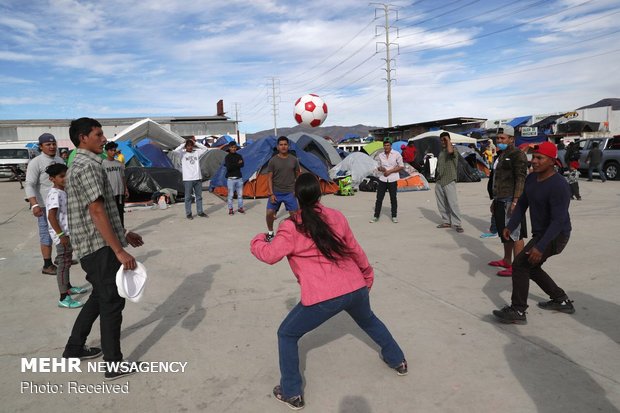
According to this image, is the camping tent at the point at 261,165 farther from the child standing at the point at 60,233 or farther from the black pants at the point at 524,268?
the black pants at the point at 524,268

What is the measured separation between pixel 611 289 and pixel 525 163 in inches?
67.7

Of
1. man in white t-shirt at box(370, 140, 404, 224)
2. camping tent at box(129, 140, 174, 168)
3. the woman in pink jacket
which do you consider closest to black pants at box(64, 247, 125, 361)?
the woman in pink jacket

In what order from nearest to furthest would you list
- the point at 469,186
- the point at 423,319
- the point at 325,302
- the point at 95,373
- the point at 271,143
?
A: the point at 325,302 < the point at 95,373 < the point at 423,319 < the point at 271,143 < the point at 469,186

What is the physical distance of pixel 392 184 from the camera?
28.3 ft

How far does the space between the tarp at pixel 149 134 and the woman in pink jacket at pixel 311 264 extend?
18666 millimetres

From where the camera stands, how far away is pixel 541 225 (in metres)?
3.69

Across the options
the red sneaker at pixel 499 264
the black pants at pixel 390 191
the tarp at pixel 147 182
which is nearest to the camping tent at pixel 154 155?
the tarp at pixel 147 182

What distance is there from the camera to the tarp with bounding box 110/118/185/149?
20000 mm

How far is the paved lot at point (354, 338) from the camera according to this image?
274 cm

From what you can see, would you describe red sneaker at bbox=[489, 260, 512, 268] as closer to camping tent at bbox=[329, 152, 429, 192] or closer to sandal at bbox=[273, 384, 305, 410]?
sandal at bbox=[273, 384, 305, 410]

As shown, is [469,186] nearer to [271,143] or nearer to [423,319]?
[271,143]

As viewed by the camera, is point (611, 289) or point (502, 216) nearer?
point (611, 289)

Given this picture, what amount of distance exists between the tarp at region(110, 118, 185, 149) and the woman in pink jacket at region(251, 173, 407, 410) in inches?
735

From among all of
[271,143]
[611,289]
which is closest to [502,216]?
[611,289]
